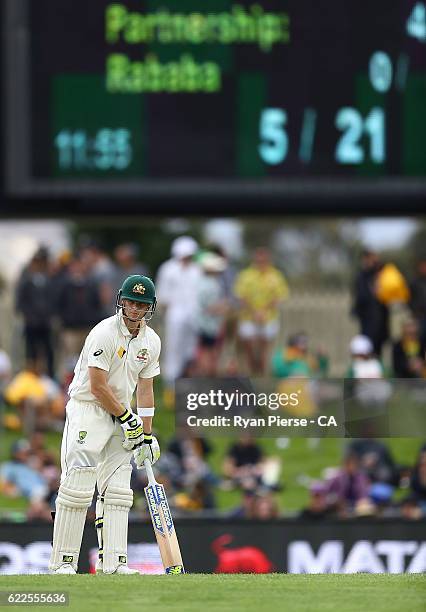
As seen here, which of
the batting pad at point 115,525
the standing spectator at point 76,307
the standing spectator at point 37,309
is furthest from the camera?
the standing spectator at point 37,309

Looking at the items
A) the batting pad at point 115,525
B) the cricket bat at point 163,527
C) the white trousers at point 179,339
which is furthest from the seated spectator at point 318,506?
the batting pad at point 115,525

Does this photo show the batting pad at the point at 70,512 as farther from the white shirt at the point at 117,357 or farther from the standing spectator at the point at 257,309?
the standing spectator at the point at 257,309

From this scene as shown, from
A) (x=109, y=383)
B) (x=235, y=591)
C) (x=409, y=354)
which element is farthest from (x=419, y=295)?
(x=235, y=591)

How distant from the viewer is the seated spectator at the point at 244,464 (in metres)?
14.3

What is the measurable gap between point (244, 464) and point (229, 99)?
2936 millimetres

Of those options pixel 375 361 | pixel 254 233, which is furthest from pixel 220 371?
pixel 254 233

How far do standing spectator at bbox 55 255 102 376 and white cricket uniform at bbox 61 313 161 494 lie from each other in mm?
6659

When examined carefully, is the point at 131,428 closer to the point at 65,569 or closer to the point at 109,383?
the point at 109,383

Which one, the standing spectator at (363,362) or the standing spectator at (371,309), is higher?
the standing spectator at (371,309)

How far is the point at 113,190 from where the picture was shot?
13.3m

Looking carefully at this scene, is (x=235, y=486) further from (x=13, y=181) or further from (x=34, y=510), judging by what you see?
(x=13, y=181)

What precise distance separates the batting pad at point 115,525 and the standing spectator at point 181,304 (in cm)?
674

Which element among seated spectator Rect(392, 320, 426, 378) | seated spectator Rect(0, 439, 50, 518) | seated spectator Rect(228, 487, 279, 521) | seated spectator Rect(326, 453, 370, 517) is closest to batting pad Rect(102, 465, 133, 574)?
seated spectator Rect(228, 487, 279, 521)

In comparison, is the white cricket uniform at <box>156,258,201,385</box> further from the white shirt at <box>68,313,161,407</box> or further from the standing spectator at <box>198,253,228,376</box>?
the white shirt at <box>68,313,161,407</box>
